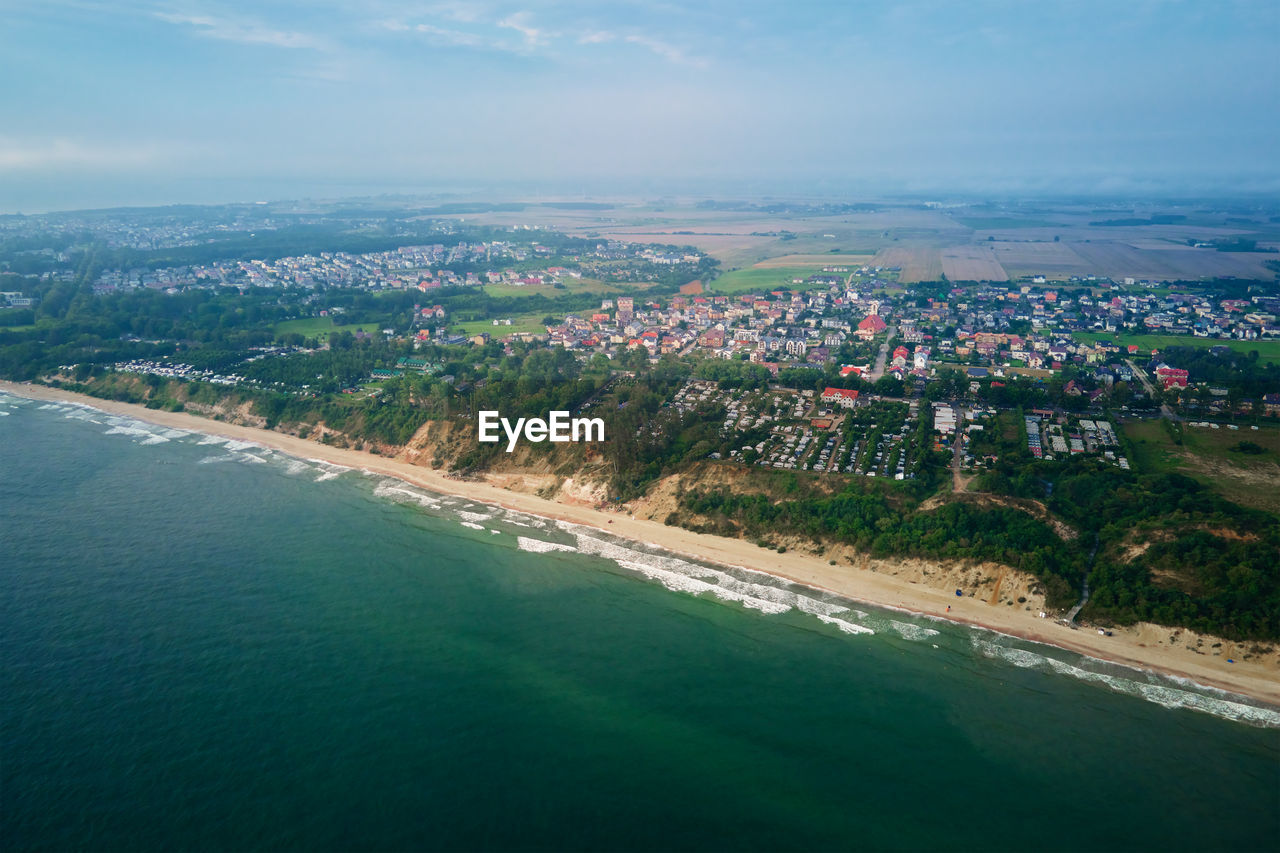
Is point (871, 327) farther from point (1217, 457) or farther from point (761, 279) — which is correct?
point (1217, 457)

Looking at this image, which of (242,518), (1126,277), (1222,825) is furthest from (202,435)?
(1126,277)

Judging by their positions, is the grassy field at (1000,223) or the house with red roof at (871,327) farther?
the grassy field at (1000,223)

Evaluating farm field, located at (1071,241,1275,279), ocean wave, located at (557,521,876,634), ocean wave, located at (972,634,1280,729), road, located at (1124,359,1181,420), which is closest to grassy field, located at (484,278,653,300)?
road, located at (1124,359,1181,420)

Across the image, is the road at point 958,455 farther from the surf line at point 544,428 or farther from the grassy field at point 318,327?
the grassy field at point 318,327

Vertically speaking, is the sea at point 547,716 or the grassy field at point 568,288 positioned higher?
the grassy field at point 568,288

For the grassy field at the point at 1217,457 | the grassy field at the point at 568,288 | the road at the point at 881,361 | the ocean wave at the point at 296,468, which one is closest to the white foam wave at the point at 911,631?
the grassy field at the point at 1217,457
